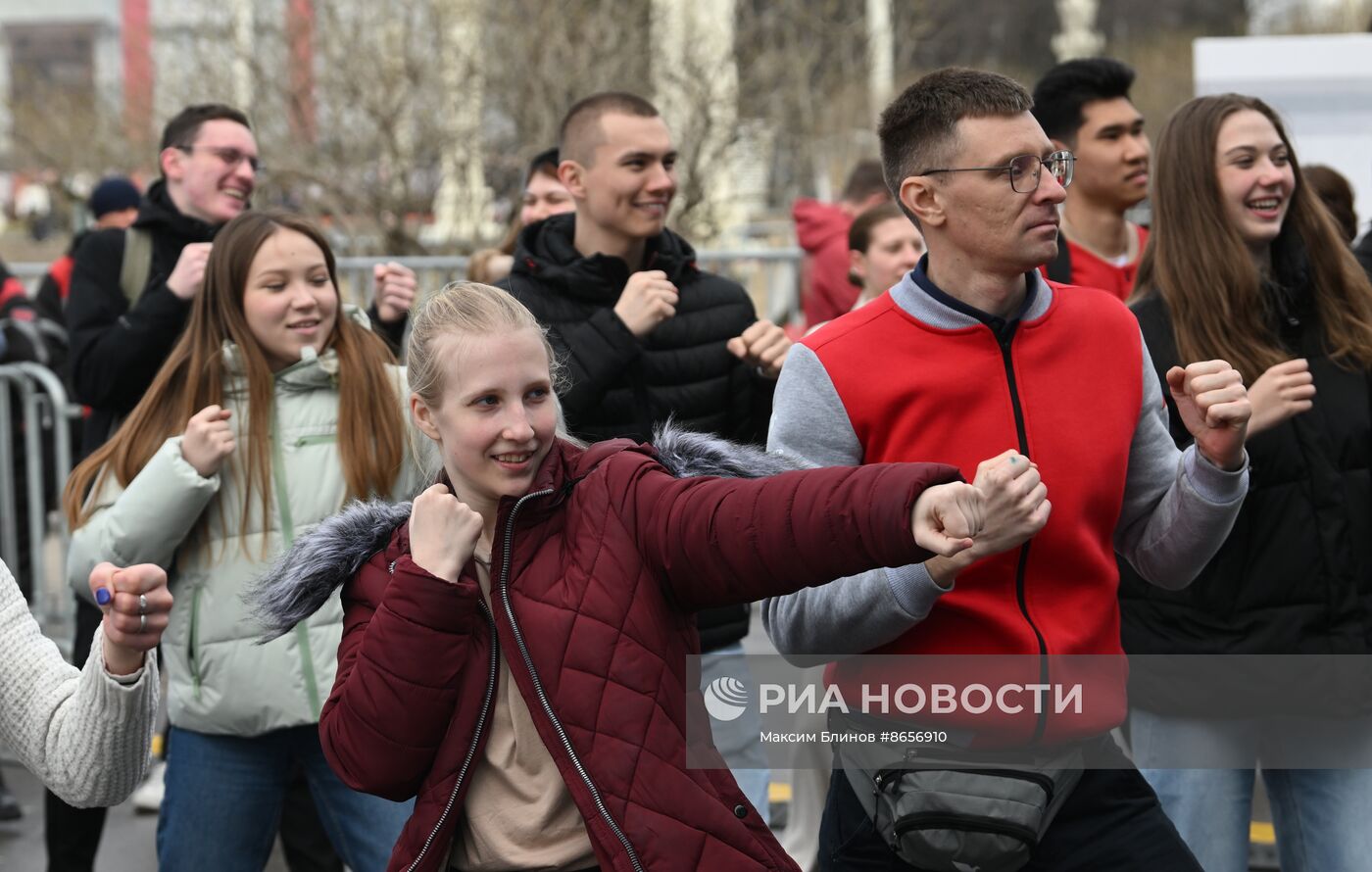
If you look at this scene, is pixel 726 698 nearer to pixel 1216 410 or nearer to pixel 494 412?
pixel 494 412

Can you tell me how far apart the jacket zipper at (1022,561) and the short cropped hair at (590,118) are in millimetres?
1963

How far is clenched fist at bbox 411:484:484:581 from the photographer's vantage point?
9.54 feet

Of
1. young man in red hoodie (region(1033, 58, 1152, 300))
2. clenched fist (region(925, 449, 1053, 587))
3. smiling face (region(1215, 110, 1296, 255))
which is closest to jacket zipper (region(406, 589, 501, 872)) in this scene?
clenched fist (region(925, 449, 1053, 587))

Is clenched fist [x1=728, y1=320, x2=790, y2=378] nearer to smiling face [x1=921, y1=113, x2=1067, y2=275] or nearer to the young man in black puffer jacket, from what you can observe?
the young man in black puffer jacket

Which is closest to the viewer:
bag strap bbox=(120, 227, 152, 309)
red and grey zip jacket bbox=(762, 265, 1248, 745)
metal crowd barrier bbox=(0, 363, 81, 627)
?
red and grey zip jacket bbox=(762, 265, 1248, 745)

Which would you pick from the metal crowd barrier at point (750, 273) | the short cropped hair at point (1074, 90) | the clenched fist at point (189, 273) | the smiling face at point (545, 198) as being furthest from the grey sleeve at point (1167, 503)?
the metal crowd barrier at point (750, 273)

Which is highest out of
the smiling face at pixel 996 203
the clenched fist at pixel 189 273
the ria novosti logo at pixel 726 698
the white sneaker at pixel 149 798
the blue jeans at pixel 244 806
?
the smiling face at pixel 996 203

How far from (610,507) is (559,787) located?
0.48 meters

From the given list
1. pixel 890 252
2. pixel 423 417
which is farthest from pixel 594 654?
pixel 890 252

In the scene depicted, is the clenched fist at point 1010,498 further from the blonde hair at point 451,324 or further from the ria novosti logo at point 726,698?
the ria novosti logo at point 726,698

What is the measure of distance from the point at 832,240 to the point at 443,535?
535 cm

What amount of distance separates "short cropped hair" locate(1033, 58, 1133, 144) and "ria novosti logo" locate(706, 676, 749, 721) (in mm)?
2233

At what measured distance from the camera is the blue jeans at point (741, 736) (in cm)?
466

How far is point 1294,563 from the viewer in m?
3.89
